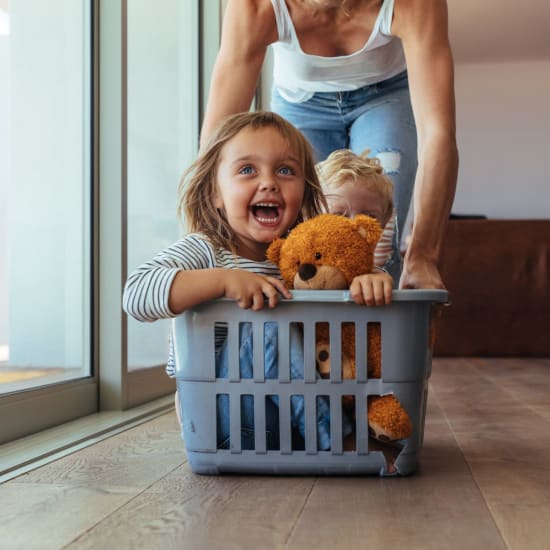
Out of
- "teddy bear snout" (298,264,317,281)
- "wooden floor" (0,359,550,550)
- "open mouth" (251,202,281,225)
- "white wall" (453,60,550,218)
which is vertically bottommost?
"wooden floor" (0,359,550,550)

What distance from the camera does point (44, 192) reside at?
176cm

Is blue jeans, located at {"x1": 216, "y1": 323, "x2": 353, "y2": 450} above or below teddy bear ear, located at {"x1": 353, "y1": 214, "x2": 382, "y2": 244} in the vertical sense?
below

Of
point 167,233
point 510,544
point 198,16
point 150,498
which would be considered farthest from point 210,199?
point 198,16

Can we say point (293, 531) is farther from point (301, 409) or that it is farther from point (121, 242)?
point (121, 242)

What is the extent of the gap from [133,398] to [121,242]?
0.41 meters

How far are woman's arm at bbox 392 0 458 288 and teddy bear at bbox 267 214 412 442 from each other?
1.06ft

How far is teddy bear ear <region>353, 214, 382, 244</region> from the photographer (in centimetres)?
117

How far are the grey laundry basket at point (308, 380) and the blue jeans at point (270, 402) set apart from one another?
0.04 ft

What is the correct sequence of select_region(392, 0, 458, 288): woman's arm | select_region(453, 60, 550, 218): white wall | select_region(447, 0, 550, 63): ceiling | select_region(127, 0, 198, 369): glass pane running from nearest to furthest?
select_region(392, 0, 458, 288): woman's arm
select_region(127, 0, 198, 369): glass pane
select_region(447, 0, 550, 63): ceiling
select_region(453, 60, 550, 218): white wall

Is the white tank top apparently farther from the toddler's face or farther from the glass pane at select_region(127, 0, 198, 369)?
the glass pane at select_region(127, 0, 198, 369)

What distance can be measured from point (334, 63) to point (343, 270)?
0.65 meters

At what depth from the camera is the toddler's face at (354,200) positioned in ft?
5.48

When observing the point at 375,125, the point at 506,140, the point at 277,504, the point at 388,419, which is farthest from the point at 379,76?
the point at 506,140


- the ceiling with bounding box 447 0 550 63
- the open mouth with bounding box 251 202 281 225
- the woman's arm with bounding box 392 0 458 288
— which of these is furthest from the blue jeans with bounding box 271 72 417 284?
the ceiling with bounding box 447 0 550 63
